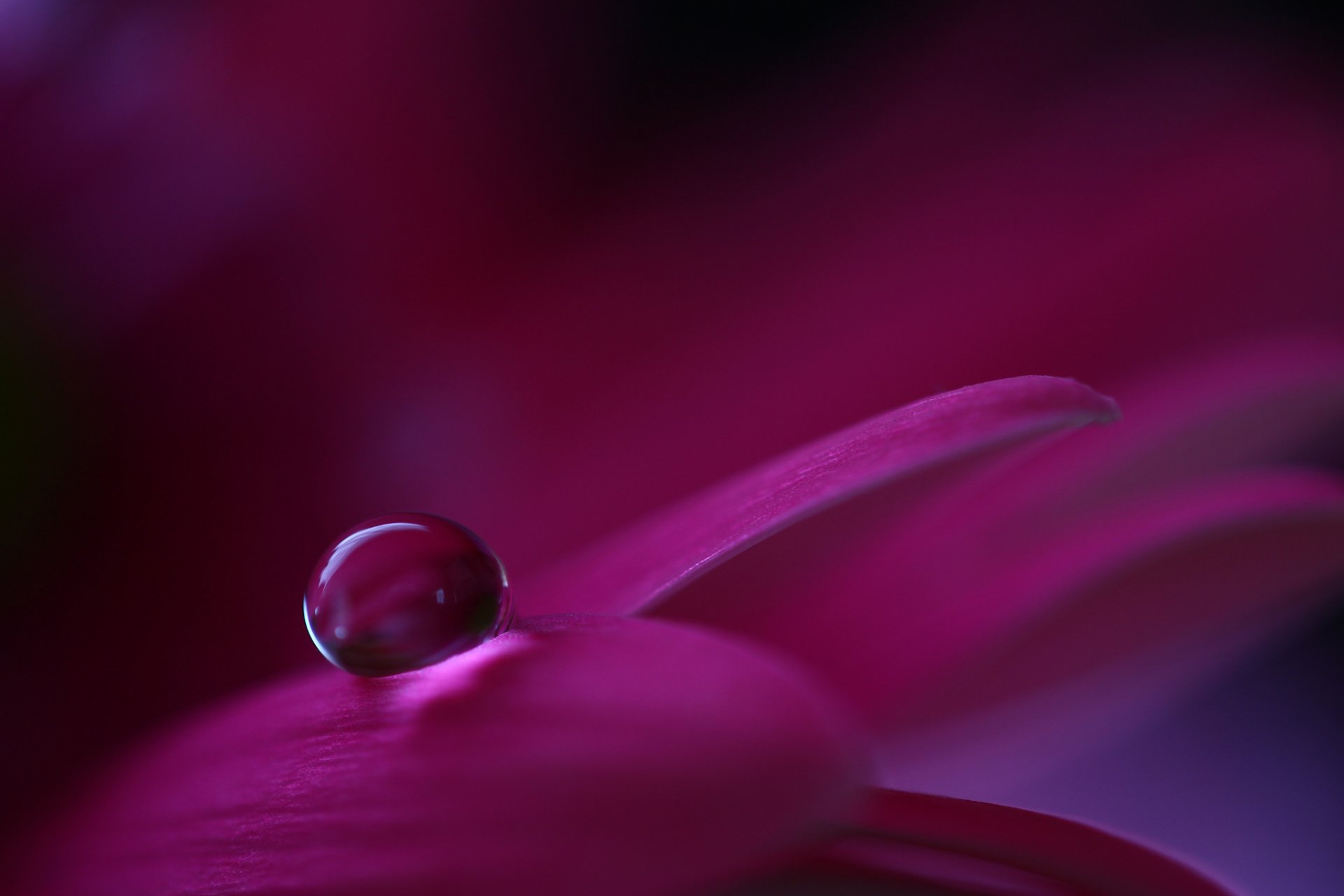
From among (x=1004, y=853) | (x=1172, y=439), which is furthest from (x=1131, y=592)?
(x=1004, y=853)

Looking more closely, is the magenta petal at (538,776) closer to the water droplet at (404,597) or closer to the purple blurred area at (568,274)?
the water droplet at (404,597)

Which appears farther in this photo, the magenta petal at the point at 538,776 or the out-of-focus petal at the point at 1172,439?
the out-of-focus petal at the point at 1172,439

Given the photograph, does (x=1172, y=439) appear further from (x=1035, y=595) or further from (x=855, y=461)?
(x=855, y=461)

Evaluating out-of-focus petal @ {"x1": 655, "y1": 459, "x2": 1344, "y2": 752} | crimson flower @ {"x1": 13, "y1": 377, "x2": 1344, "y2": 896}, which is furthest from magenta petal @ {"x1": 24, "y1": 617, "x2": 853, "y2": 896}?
out-of-focus petal @ {"x1": 655, "y1": 459, "x2": 1344, "y2": 752}

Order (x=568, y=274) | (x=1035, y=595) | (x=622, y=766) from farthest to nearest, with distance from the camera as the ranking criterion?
(x=568, y=274), (x=1035, y=595), (x=622, y=766)

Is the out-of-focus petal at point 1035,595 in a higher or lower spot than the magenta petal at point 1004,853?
higher

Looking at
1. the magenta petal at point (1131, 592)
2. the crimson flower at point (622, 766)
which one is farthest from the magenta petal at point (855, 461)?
the magenta petal at point (1131, 592)
